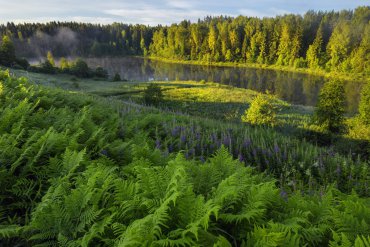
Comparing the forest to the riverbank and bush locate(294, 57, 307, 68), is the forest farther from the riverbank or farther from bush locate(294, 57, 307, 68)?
bush locate(294, 57, 307, 68)

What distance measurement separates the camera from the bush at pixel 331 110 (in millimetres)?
21766

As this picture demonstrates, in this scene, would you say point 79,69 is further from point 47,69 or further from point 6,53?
point 6,53

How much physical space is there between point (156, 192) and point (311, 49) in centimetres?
9977

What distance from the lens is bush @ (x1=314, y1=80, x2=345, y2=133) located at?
21.8m

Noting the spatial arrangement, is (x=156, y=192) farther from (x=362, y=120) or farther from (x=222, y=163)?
(x=362, y=120)

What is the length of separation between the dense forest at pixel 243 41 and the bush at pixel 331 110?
5257 centimetres

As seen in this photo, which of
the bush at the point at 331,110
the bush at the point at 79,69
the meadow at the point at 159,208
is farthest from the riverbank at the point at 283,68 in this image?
the meadow at the point at 159,208

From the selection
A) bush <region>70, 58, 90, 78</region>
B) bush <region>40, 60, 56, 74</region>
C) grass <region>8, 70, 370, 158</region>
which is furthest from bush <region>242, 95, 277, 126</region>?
bush <region>40, 60, 56, 74</region>

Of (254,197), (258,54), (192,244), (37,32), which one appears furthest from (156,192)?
(37,32)

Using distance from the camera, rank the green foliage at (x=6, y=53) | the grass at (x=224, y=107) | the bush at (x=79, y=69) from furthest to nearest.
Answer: the bush at (x=79, y=69), the green foliage at (x=6, y=53), the grass at (x=224, y=107)

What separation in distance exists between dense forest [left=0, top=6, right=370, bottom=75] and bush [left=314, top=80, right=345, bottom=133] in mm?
52575

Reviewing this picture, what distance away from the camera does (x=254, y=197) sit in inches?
112

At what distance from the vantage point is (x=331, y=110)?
21.8 meters

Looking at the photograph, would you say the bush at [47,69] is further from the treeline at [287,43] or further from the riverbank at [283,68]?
the treeline at [287,43]
